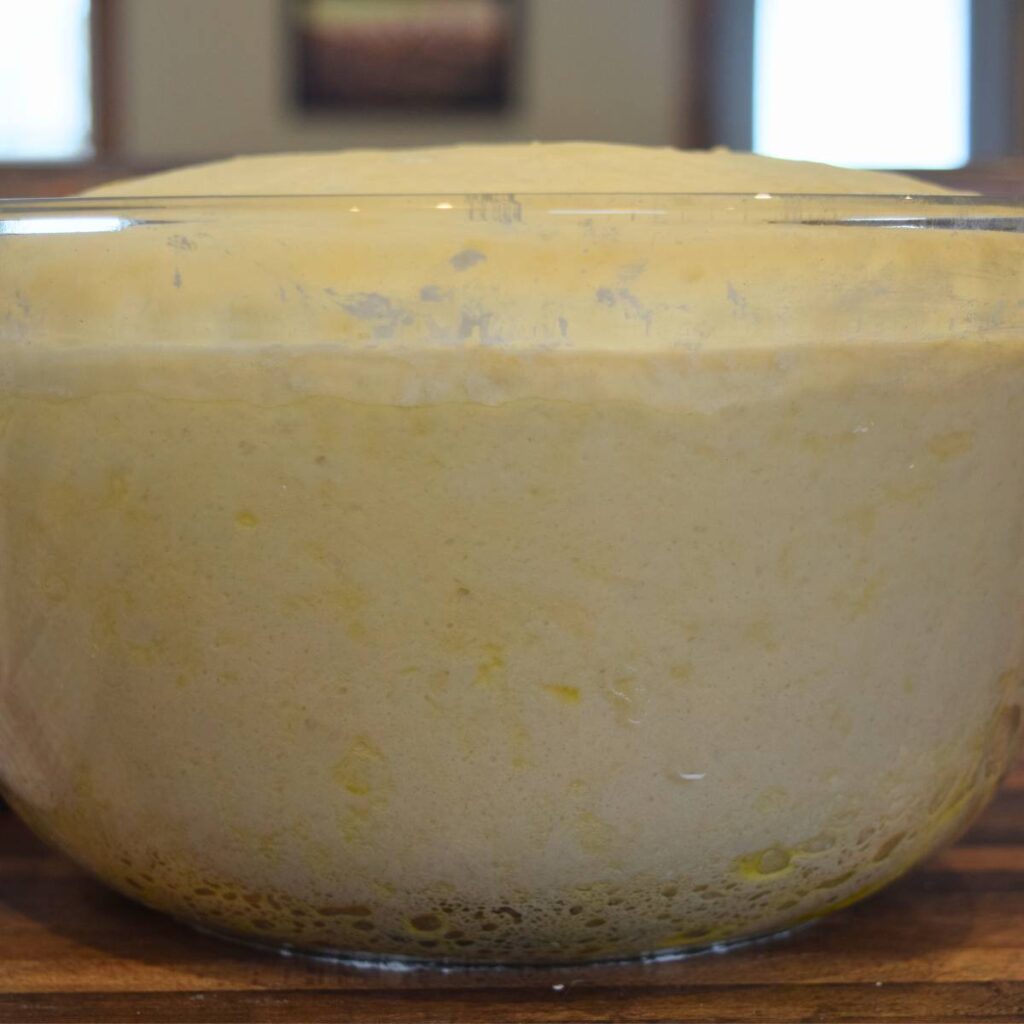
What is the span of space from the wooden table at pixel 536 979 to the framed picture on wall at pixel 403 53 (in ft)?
10.6

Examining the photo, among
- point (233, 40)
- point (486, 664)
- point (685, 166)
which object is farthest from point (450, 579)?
point (233, 40)

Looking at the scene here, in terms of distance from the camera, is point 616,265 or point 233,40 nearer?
point 616,265

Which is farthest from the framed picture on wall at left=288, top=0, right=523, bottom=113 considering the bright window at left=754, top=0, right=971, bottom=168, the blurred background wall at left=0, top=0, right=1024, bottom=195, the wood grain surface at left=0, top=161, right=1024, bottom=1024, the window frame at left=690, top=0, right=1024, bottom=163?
the wood grain surface at left=0, top=161, right=1024, bottom=1024

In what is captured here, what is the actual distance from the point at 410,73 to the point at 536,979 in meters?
3.31

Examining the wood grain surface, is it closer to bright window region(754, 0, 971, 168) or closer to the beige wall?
the beige wall

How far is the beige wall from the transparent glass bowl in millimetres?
3204

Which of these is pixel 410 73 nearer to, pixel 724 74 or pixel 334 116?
pixel 334 116

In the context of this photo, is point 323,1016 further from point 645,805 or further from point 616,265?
point 616,265

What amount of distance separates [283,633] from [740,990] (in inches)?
6.0

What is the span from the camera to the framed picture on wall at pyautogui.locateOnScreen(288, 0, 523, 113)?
3445 mm

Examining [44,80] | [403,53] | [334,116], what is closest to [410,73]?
[403,53]

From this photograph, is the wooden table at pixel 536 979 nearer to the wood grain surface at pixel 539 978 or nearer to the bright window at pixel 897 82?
the wood grain surface at pixel 539 978

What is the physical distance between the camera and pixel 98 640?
0.38 m

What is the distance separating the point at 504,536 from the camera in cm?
34
